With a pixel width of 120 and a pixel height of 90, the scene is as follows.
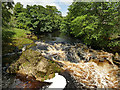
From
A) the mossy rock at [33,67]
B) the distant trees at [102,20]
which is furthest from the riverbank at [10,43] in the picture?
the distant trees at [102,20]

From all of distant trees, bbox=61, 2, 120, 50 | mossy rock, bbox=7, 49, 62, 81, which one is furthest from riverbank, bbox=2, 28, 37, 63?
distant trees, bbox=61, 2, 120, 50

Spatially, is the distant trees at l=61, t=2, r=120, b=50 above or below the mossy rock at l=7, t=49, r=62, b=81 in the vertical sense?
above

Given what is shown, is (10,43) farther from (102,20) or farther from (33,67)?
(102,20)

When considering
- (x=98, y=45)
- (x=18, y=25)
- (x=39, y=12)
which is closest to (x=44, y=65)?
(x=98, y=45)

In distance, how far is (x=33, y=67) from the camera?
6000mm

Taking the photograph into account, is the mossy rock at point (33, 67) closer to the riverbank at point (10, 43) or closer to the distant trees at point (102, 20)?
the riverbank at point (10, 43)

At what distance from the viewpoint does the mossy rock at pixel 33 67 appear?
571 centimetres

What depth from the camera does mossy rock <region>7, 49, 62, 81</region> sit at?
571cm

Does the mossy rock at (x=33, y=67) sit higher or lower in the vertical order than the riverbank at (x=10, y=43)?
lower

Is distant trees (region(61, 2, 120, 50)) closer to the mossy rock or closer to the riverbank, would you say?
the mossy rock

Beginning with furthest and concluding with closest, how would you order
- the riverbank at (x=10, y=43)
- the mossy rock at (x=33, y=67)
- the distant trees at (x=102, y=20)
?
the distant trees at (x=102, y=20) → the riverbank at (x=10, y=43) → the mossy rock at (x=33, y=67)

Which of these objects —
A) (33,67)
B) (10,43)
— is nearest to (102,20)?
(33,67)

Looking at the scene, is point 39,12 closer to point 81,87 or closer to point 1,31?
point 1,31

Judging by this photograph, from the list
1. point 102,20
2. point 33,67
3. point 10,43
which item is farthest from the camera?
point 10,43
